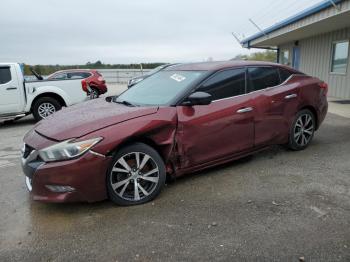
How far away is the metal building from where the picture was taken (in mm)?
10255

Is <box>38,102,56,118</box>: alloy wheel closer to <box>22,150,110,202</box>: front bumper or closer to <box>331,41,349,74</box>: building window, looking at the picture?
<box>22,150,110,202</box>: front bumper

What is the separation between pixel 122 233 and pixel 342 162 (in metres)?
3.46

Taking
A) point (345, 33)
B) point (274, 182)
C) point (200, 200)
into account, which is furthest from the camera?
point (345, 33)

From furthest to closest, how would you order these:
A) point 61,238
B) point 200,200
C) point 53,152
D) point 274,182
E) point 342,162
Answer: point 342,162
point 274,182
point 200,200
point 53,152
point 61,238

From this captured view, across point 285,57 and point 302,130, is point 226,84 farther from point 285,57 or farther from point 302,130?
point 285,57

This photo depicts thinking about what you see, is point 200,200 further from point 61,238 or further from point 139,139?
point 61,238

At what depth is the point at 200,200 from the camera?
3.68m

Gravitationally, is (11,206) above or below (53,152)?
below

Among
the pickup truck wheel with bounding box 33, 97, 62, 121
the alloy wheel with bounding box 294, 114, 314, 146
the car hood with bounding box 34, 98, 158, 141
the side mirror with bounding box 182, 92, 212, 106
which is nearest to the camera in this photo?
the car hood with bounding box 34, 98, 158, 141

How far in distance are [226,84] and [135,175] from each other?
69.9 inches

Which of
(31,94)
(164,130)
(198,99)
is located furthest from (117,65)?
(164,130)

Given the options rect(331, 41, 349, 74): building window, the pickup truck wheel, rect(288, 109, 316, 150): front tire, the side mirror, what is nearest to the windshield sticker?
the side mirror

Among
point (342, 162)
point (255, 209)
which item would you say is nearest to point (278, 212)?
point (255, 209)

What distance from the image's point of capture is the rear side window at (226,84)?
4.24 metres
